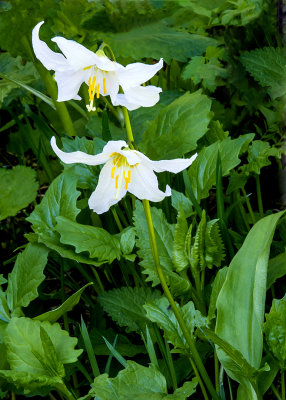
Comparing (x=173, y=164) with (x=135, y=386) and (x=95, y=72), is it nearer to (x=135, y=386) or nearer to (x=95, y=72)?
(x=95, y=72)

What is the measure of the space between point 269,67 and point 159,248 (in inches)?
35.8

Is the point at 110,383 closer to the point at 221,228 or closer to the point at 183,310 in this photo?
the point at 183,310

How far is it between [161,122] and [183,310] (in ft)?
2.21

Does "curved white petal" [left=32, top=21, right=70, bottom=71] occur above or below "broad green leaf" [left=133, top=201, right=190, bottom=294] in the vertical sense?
above

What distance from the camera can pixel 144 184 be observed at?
1.25 meters

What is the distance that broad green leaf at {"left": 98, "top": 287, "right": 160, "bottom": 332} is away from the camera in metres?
1.64

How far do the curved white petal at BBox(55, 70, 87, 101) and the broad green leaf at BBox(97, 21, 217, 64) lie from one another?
0.58m

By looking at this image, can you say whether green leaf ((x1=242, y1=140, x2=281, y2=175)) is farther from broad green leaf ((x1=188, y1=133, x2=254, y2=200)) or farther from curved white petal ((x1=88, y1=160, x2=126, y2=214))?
curved white petal ((x1=88, y1=160, x2=126, y2=214))

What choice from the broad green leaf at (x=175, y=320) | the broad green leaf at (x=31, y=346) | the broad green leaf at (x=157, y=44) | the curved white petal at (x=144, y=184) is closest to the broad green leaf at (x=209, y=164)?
the broad green leaf at (x=157, y=44)

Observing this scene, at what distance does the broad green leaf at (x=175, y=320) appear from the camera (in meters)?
1.42

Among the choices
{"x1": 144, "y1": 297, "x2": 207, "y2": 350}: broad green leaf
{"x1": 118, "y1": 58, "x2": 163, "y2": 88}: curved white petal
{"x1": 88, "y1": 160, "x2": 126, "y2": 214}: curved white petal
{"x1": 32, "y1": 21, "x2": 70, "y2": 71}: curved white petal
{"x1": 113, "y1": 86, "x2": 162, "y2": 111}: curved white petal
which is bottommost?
{"x1": 144, "y1": 297, "x2": 207, "y2": 350}: broad green leaf

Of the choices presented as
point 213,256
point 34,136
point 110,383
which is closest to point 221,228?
point 213,256

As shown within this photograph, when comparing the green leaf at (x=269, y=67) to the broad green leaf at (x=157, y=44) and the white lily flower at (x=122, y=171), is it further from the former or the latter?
the white lily flower at (x=122, y=171)

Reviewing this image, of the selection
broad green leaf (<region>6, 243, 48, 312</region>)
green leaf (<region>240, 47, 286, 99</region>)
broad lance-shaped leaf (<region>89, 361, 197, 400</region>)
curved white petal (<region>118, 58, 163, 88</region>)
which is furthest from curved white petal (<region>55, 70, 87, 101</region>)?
green leaf (<region>240, 47, 286, 99</region>)
